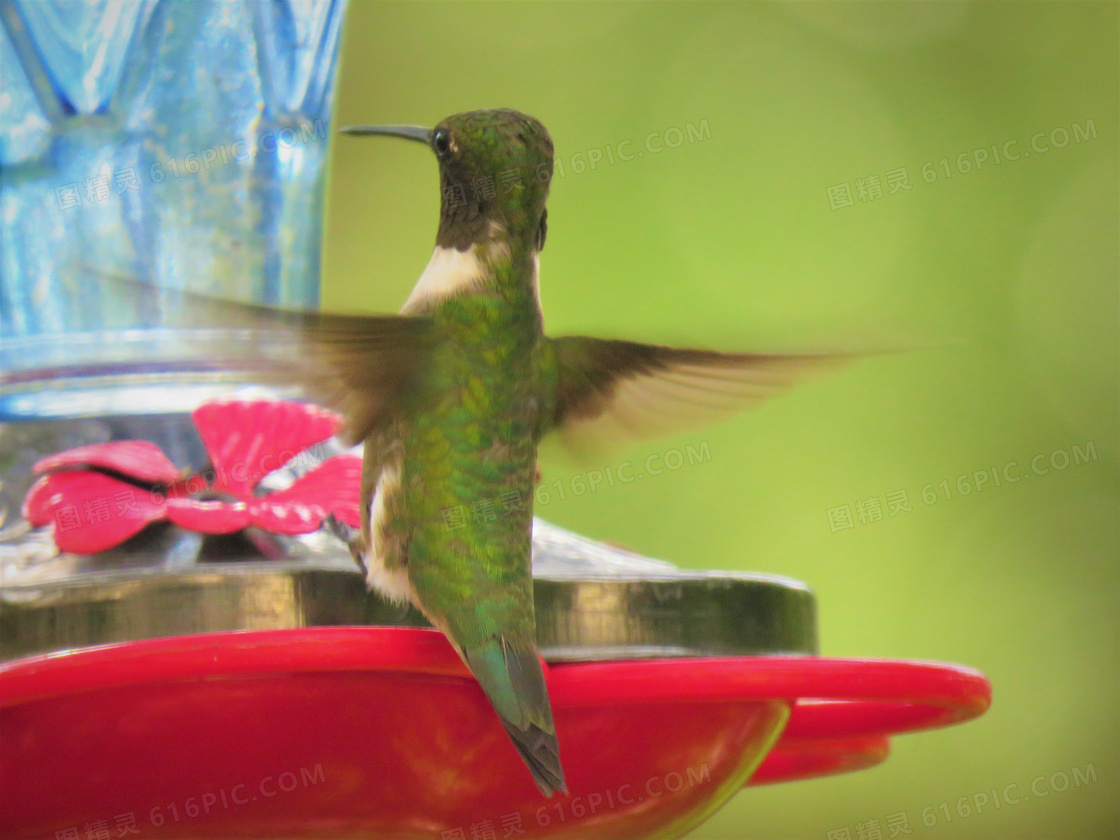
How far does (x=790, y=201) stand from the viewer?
5293 mm

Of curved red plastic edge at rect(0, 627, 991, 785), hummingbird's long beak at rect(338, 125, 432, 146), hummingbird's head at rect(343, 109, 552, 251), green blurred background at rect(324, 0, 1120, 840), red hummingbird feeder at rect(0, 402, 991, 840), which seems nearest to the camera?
curved red plastic edge at rect(0, 627, 991, 785)

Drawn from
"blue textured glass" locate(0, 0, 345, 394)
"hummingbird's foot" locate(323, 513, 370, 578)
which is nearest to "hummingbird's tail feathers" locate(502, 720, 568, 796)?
"hummingbird's foot" locate(323, 513, 370, 578)

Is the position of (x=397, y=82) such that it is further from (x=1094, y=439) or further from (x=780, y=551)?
(x=1094, y=439)

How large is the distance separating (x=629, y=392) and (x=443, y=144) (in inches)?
17.2

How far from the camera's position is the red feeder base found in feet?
4.79

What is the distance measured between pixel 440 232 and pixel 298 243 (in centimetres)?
72

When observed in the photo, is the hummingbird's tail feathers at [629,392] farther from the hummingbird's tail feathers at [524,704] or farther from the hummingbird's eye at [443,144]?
the hummingbird's tail feathers at [524,704]

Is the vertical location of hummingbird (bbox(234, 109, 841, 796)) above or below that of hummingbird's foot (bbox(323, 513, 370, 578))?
Result: above

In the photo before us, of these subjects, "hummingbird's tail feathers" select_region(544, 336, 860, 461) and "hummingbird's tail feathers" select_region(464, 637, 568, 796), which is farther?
"hummingbird's tail feathers" select_region(544, 336, 860, 461)

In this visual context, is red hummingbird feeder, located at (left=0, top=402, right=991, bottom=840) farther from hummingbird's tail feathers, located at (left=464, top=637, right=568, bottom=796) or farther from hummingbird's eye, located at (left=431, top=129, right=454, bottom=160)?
hummingbird's eye, located at (left=431, top=129, right=454, bottom=160)

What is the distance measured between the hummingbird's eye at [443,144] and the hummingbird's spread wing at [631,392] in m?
0.32

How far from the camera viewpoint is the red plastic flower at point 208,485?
177cm

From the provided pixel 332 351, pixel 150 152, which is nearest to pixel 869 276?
pixel 150 152

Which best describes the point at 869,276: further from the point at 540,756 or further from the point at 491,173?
the point at 540,756
